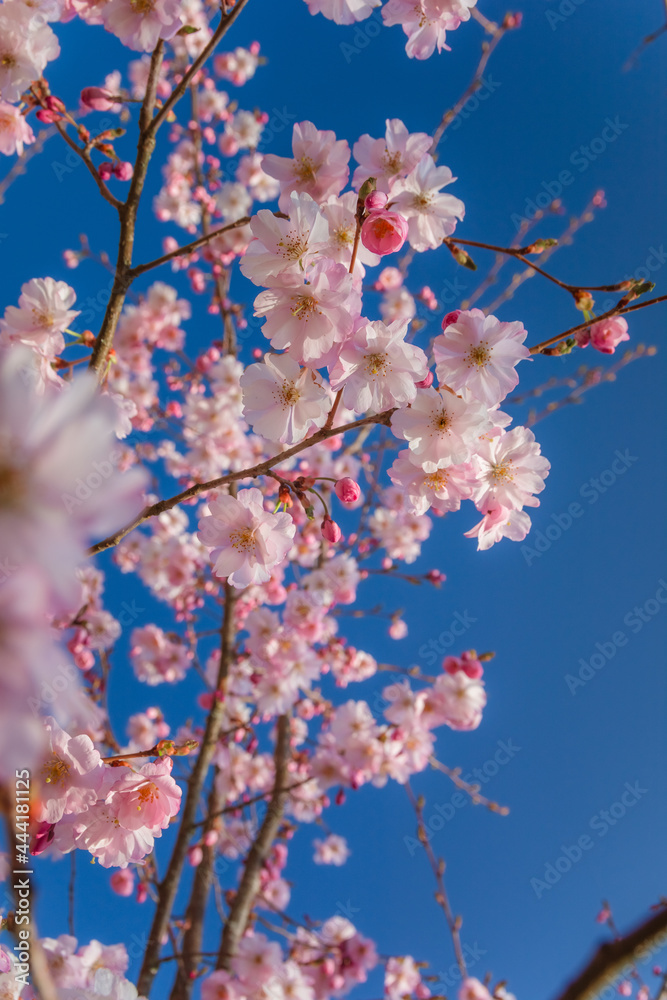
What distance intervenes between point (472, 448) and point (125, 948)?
9.24 ft

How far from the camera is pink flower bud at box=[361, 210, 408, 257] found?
54.1 inches

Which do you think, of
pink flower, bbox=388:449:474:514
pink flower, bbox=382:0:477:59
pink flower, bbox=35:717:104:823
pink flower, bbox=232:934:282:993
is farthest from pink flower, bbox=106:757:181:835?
pink flower, bbox=382:0:477:59

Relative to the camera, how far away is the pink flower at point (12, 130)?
6.75 ft

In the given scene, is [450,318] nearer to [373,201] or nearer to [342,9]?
[373,201]

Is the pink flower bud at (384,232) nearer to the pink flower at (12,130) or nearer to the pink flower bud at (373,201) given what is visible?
the pink flower bud at (373,201)

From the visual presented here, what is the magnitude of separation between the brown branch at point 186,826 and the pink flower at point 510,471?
244 centimetres

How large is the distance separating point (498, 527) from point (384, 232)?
878mm

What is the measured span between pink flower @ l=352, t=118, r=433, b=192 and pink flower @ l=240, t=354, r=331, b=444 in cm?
70

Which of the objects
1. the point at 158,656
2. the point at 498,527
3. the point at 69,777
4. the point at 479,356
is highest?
the point at 158,656

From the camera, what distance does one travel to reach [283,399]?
4.89ft

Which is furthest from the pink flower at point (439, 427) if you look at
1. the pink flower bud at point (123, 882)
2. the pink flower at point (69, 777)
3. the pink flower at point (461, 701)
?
the pink flower bud at point (123, 882)

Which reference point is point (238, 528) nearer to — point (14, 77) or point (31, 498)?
point (31, 498)

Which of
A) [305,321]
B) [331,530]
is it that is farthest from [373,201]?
[331,530]

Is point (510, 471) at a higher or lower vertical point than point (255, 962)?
higher
